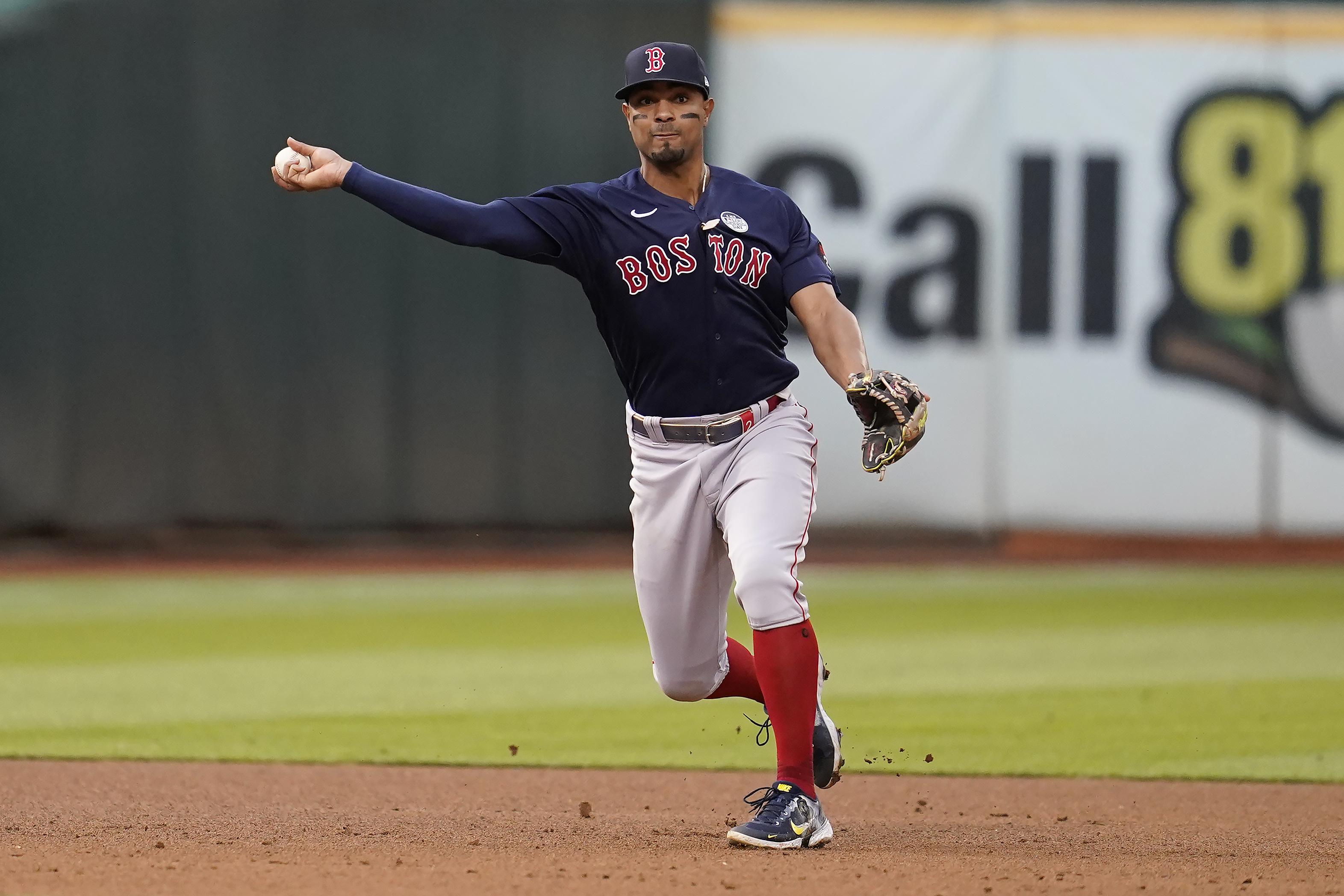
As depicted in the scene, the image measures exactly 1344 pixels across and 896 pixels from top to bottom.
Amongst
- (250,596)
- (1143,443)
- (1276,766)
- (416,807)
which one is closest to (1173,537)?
(1143,443)

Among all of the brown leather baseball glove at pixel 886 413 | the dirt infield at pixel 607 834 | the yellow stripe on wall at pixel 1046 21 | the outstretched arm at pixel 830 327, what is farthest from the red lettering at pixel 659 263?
the yellow stripe on wall at pixel 1046 21

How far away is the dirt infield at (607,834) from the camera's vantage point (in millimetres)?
4004

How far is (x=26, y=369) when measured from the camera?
1365cm

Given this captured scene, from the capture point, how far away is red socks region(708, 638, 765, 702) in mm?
5000

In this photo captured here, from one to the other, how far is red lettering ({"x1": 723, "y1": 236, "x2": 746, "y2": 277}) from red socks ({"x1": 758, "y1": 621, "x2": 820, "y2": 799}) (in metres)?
0.90

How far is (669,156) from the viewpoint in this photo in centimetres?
466

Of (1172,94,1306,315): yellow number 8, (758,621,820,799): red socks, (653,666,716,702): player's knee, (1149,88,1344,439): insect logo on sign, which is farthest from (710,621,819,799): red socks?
(1172,94,1306,315): yellow number 8

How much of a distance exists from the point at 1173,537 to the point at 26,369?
8.87 metres

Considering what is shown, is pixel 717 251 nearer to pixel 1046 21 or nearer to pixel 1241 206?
pixel 1046 21

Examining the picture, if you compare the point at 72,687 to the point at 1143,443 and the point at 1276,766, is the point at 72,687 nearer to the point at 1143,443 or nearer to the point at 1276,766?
the point at 1276,766

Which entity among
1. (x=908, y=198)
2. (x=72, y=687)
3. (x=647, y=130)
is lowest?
(x=72, y=687)

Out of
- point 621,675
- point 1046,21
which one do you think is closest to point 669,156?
point 621,675

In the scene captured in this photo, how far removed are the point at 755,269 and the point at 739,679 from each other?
116cm

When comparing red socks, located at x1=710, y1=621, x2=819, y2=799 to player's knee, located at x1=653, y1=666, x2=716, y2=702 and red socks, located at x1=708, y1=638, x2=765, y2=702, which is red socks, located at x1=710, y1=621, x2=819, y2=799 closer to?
player's knee, located at x1=653, y1=666, x2=716, y2=702
